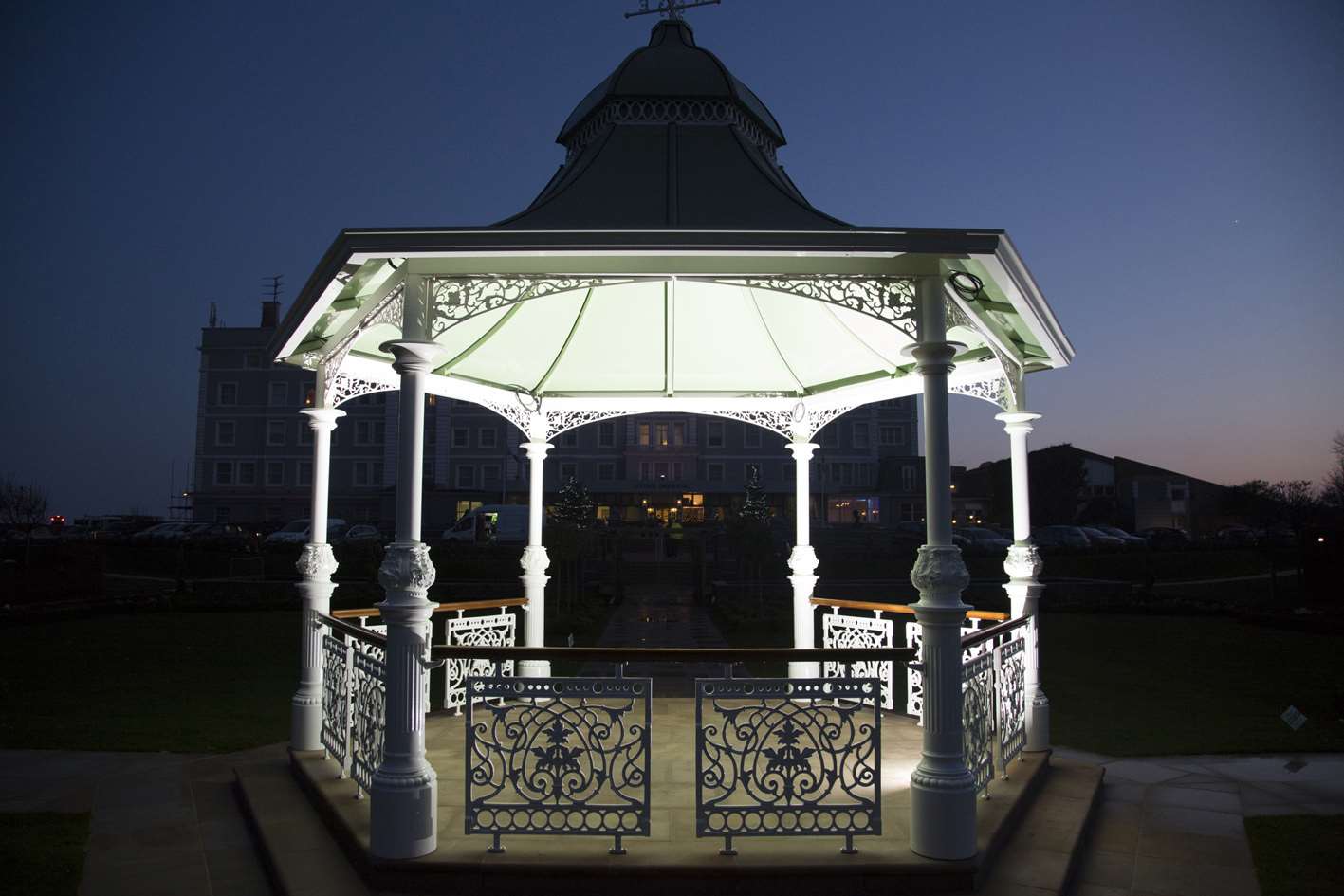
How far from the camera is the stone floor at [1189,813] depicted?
15.3ft

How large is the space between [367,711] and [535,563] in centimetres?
336

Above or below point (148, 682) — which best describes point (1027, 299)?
above

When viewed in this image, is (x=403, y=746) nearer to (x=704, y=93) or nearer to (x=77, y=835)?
(x=77, y=835)

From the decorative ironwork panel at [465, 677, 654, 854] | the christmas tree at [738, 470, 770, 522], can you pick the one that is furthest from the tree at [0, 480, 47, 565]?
the decorative ironwork panel at [465, 677, 654, 854]

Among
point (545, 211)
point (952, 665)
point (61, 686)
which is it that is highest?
point (545, 211)

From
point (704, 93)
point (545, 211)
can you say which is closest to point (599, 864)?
point (545, 211)

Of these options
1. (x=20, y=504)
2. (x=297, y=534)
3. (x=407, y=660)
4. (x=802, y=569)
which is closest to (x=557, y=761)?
(x=407, y=660)

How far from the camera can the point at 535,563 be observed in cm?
830

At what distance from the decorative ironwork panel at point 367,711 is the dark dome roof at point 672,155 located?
110 inches

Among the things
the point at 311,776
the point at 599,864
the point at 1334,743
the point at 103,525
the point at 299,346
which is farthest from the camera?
the point at 103,525

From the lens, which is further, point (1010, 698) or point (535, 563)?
point (535, 563)

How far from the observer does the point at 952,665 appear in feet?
14.6

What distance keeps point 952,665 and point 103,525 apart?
5961cm

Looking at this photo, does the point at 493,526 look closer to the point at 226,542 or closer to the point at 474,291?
the point at 226,542
